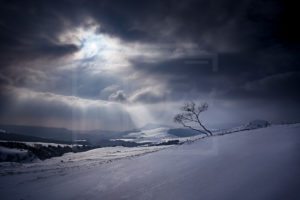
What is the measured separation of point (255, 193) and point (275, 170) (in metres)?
1.16

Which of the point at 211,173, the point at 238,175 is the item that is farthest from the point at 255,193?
the point at 211,173

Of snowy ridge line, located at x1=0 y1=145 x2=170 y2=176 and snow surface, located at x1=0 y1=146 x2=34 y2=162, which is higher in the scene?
snowy ridge line, located at x1=0 y1=145 x2=170 y2=176

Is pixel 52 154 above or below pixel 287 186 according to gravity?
below

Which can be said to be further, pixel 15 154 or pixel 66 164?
pixel 15 154

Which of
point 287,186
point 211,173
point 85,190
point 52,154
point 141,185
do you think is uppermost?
point 287,186

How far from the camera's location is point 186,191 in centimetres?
465

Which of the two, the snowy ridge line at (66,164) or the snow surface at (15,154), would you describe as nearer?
the snowy ridge line at (66,164)

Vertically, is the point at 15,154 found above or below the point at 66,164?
below

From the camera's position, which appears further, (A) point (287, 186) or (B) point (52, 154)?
(B) point (52, 154)

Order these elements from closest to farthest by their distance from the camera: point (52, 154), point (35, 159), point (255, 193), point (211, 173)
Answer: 1. point (255, 193)
2. point (211, 173)
3. point (35, 159)
4. point (52, 154)

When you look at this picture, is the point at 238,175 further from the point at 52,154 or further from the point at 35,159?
the point at 52,154

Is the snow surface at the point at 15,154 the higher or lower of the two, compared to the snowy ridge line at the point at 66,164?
lower

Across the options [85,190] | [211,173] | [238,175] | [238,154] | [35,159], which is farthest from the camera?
[35,159]

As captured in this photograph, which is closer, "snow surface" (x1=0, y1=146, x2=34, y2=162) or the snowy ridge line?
the snowy ridge line
